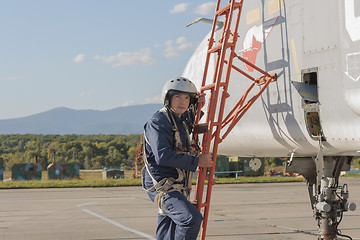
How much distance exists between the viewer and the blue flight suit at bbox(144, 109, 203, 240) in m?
4.75

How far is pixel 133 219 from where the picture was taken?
39.6 feet

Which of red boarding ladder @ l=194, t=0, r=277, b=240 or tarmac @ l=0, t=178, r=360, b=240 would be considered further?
tarmac @ l=0, t=178, r=360, b=240

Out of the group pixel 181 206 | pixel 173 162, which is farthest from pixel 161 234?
pixel 173 162

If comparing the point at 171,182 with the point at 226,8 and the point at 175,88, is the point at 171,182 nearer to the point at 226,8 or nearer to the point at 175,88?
the point at 175,88

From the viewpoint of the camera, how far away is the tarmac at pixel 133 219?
9.71 meters

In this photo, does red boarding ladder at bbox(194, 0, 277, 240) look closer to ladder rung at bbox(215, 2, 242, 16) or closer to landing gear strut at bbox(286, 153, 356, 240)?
ladder rung at bbox(215, 2, 242, 16)

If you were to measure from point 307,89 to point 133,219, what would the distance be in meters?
7.67

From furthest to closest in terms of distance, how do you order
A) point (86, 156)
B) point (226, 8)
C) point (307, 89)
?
point (86, 156), point (226, 8), point (307, 89)

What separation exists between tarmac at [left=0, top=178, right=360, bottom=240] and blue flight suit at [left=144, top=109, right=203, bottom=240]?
4530mm

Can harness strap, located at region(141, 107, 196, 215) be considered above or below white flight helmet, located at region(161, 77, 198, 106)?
below

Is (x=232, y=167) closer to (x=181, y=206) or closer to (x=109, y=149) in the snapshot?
Answer: (x=181, y=206)

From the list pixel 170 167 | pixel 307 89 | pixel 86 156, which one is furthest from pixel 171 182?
pixel 86 156

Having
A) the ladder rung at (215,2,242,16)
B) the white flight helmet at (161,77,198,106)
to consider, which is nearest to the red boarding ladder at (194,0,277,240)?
the ladder rung at (215,2,242,16)

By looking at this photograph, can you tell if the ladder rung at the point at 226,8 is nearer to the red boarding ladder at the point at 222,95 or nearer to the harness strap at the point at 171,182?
the red boarding ladder at the point at 222,95
